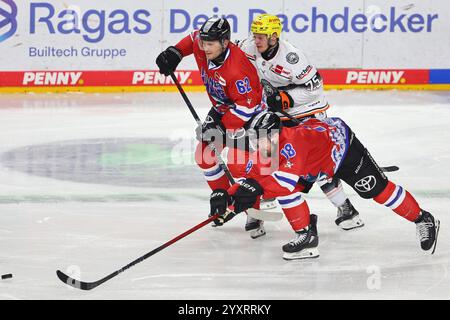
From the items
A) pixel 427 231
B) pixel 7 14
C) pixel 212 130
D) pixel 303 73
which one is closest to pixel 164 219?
pixel 212 130

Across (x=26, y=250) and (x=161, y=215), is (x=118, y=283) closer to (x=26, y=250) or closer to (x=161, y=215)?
(x=26, y=250)

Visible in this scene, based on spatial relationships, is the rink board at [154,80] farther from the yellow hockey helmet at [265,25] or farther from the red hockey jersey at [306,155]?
the red hockey jersey at [306,155]

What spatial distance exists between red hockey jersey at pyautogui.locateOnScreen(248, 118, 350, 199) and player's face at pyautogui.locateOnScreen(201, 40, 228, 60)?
513 millimetres

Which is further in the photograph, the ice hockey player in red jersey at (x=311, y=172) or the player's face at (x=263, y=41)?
the player's face at (x=263, y=41)

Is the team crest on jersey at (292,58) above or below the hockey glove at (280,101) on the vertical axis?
above

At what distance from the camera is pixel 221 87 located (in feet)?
16.3

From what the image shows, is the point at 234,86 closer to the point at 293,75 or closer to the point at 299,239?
the point at 293,75

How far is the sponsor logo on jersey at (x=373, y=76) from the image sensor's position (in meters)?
9.74

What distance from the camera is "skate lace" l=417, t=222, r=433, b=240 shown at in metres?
4.77

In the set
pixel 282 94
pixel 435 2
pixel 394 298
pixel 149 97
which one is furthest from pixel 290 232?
pixel 435 2

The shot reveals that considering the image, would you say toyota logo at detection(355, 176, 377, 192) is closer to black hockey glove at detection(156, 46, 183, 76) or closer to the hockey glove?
the hockey glove

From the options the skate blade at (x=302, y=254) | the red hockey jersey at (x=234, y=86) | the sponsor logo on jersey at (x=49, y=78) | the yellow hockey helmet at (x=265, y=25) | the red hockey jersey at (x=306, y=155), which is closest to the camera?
the red hockey jersey at (x=306, y=155)

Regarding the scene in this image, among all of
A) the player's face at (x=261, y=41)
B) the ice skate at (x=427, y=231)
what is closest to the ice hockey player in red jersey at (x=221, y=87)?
the player's face at (x=261, y=41)

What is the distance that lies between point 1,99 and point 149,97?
135cm
